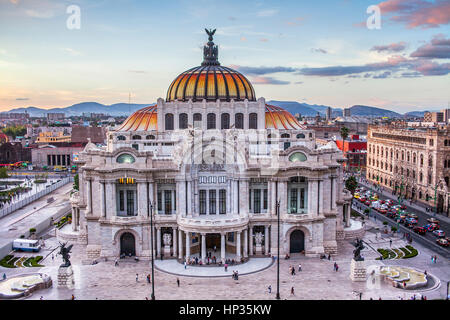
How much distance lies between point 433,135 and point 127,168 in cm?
7170

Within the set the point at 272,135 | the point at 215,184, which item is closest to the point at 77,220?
the point at 215,184

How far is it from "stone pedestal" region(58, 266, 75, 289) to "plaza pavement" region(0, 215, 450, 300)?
80 centimetres

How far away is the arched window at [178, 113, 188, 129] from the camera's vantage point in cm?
7950

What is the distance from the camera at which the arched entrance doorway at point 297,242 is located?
64.6 meters

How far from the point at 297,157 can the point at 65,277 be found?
117ft

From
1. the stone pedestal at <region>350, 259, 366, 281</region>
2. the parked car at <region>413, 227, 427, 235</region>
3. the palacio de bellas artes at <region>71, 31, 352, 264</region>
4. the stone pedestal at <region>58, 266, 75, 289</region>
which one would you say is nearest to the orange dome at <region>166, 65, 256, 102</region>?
the palacio de bellas artes at <region>71, 31, 352, 264</region>

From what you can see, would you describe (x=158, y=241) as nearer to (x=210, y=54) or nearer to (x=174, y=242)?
(x=174, y=242)

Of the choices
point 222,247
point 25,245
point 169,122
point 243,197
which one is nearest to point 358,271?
point 222,247

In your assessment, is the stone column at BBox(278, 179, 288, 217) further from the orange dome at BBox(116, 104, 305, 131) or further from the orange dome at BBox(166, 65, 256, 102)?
the orange dome at BBox(166, 65, 256, 102)

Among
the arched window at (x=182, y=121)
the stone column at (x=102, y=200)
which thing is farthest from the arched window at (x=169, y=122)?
the stone column at (x=102, y=200)

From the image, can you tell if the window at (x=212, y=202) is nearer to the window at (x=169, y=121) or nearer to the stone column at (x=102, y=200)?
the stone column at (x=102, y=200)

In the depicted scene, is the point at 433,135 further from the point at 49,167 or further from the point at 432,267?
the point at 49,167

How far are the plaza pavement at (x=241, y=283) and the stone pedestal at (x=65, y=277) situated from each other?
0.80 metres

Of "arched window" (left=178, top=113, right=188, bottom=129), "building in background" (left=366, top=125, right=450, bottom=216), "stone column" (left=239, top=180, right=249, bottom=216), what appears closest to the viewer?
"stone column" (left=239, top=180, right=249, bottom=216)
